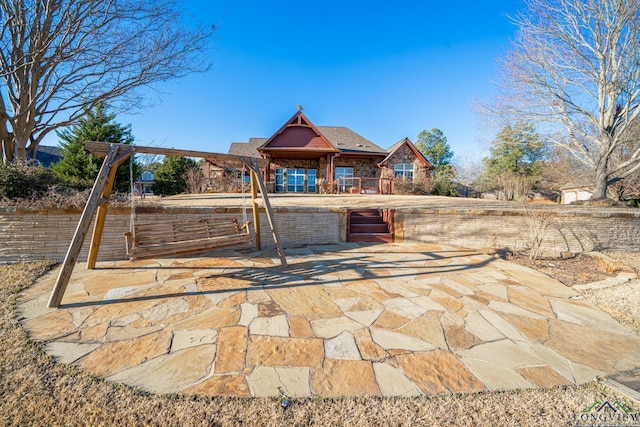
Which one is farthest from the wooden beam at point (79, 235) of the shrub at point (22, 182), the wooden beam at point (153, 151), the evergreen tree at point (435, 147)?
the evergreen tree at point (435, 147)

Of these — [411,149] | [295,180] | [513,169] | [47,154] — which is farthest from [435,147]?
[47,154]

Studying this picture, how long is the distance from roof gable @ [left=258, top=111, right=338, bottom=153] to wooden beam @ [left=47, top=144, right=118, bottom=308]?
13.4 meters

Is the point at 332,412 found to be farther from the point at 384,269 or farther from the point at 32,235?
the point at 32,235

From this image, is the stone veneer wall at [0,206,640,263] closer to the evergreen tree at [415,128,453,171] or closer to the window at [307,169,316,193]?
the window at [307,169,316,193]

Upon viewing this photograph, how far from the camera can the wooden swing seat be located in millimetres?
3051

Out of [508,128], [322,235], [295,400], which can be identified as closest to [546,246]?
[322,235]

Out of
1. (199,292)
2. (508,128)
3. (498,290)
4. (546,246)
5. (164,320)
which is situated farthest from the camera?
(508,128)

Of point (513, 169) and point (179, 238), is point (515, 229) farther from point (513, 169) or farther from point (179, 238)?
point (513, 169)

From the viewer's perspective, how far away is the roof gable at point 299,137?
16.0 meters

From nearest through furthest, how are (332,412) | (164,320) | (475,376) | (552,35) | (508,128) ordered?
(332,412)
(475,376)
(164,320)
(552,35)
(508,128)

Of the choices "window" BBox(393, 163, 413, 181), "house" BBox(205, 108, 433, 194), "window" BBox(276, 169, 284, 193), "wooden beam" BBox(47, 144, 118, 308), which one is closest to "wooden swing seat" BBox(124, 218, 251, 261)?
"wooden beam" BBox(47, 144, 118, 308)

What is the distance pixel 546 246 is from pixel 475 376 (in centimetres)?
579

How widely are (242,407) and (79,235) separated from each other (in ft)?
8.98

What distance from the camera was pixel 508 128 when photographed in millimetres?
11594
